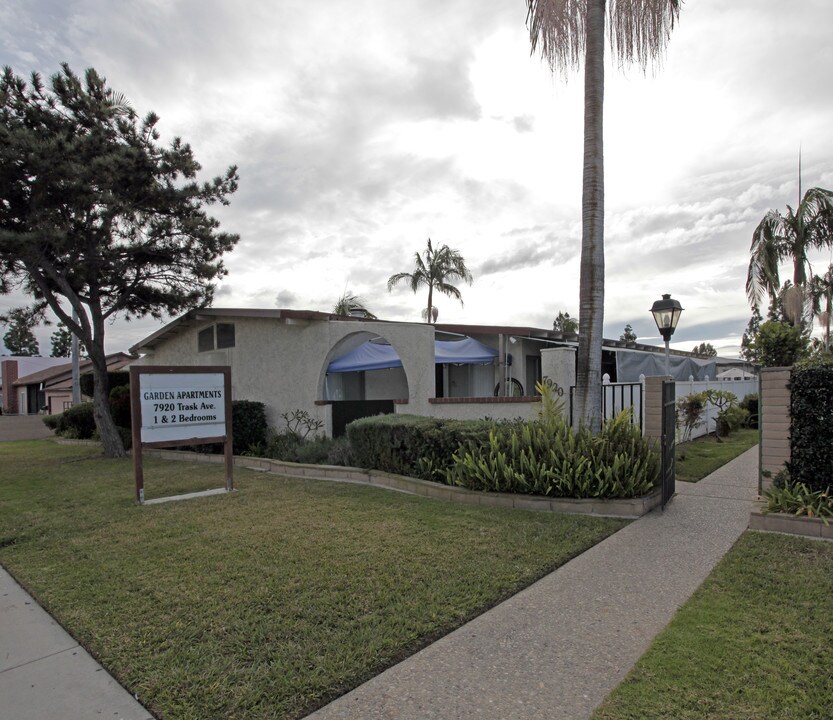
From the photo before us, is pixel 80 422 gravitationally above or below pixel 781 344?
below

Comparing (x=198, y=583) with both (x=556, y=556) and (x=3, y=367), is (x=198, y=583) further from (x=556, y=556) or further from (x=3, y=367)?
(x=3, y=367)

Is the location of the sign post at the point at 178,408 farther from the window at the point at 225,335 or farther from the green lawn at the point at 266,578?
the window at the point at 225,335

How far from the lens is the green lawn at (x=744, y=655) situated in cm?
253

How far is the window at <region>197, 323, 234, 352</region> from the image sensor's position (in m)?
14.0

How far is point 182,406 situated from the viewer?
8211 mm

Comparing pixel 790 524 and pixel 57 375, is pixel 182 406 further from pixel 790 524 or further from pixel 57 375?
pixel 57 375

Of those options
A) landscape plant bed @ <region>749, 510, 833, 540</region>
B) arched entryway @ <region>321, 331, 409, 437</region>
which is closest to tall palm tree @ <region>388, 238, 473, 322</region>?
arched entryway @ <region>321, 331, 409, 437</region>

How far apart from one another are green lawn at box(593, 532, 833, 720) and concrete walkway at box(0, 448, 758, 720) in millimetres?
134

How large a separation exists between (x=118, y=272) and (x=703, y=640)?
14.3 meters

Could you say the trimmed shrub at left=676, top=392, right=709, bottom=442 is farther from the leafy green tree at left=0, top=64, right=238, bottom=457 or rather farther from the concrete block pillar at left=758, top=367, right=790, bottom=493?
the leafy green tree at left=0, top=64, right=238, bottom=457

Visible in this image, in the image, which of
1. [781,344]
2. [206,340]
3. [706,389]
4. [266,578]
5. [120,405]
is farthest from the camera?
[120,405]

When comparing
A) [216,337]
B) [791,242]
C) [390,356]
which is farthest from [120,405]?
[791,242]

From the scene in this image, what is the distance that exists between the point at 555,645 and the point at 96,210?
13.4 m

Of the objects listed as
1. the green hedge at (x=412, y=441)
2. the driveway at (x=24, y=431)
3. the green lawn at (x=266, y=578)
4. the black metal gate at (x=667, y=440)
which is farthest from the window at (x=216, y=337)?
the driveway at (x=24, y=431)
